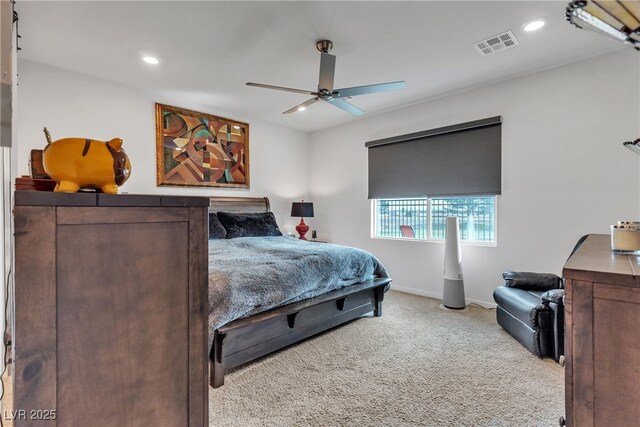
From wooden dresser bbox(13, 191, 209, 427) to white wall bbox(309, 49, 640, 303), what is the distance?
12.0 ft

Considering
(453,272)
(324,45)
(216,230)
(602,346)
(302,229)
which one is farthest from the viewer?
(302,229)

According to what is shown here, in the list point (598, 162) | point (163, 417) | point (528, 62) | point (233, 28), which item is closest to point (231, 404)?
point (163, 417)

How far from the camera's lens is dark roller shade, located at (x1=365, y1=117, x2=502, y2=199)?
363 cm

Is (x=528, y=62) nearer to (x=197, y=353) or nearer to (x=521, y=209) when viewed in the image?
(x=521, y=209)

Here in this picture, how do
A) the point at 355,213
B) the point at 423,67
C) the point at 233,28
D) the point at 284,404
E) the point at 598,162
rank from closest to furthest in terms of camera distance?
1. the point at 284,404
2. the point at 233,28
3. the point at 598,162
4. the point at 423,67
5. the point at 355,213

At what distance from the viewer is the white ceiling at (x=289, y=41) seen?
231 cm

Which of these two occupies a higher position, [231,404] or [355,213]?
[355,213]

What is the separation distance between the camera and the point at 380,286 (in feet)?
11.1

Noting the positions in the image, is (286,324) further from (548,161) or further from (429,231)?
(548,161)

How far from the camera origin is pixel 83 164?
2.64ft

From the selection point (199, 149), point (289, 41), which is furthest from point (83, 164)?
point (199, 149)

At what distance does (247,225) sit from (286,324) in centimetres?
209

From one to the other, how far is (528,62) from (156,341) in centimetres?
398

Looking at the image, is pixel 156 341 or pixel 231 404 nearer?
pixel 156 341
